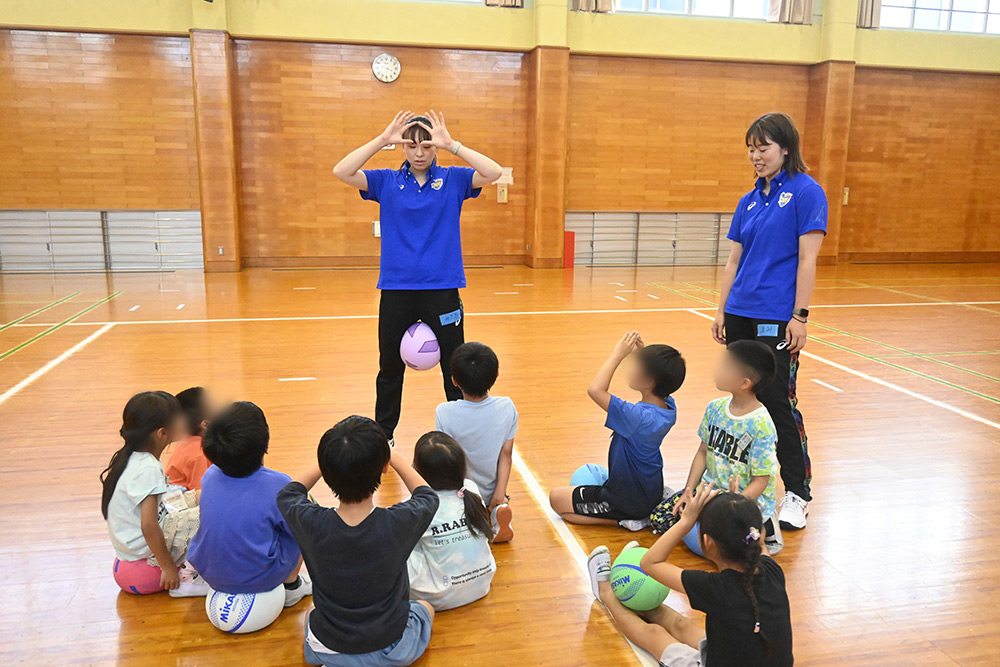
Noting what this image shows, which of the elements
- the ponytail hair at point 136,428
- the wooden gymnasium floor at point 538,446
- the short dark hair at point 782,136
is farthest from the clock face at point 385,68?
the ponytail hair at point 136,428

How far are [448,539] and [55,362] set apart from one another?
5.30 metres

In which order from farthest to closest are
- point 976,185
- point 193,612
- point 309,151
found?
point 976,185 → point 309,151 → point 193,612

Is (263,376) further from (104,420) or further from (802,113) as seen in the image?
(802,113)

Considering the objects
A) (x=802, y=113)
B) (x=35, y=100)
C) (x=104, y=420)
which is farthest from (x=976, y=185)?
(x=35, y=100)

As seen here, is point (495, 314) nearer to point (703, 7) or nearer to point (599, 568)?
point (599, 568)

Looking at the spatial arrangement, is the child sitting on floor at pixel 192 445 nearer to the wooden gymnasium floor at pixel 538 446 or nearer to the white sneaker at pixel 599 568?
the wooden gymnasium floor at pixel 538 446

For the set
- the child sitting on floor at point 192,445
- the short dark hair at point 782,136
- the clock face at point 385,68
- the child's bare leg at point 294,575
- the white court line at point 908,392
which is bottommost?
the white court line at point 908,392

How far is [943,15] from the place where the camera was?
1498cm

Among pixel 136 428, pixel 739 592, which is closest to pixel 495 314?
pixel 136 428

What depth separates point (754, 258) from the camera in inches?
134

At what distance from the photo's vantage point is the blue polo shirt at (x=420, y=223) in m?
3.82

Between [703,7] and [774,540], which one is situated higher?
[703,7]

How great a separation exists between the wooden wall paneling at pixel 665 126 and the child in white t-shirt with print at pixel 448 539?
40.8 ft

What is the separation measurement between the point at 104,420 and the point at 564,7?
37.2ft
